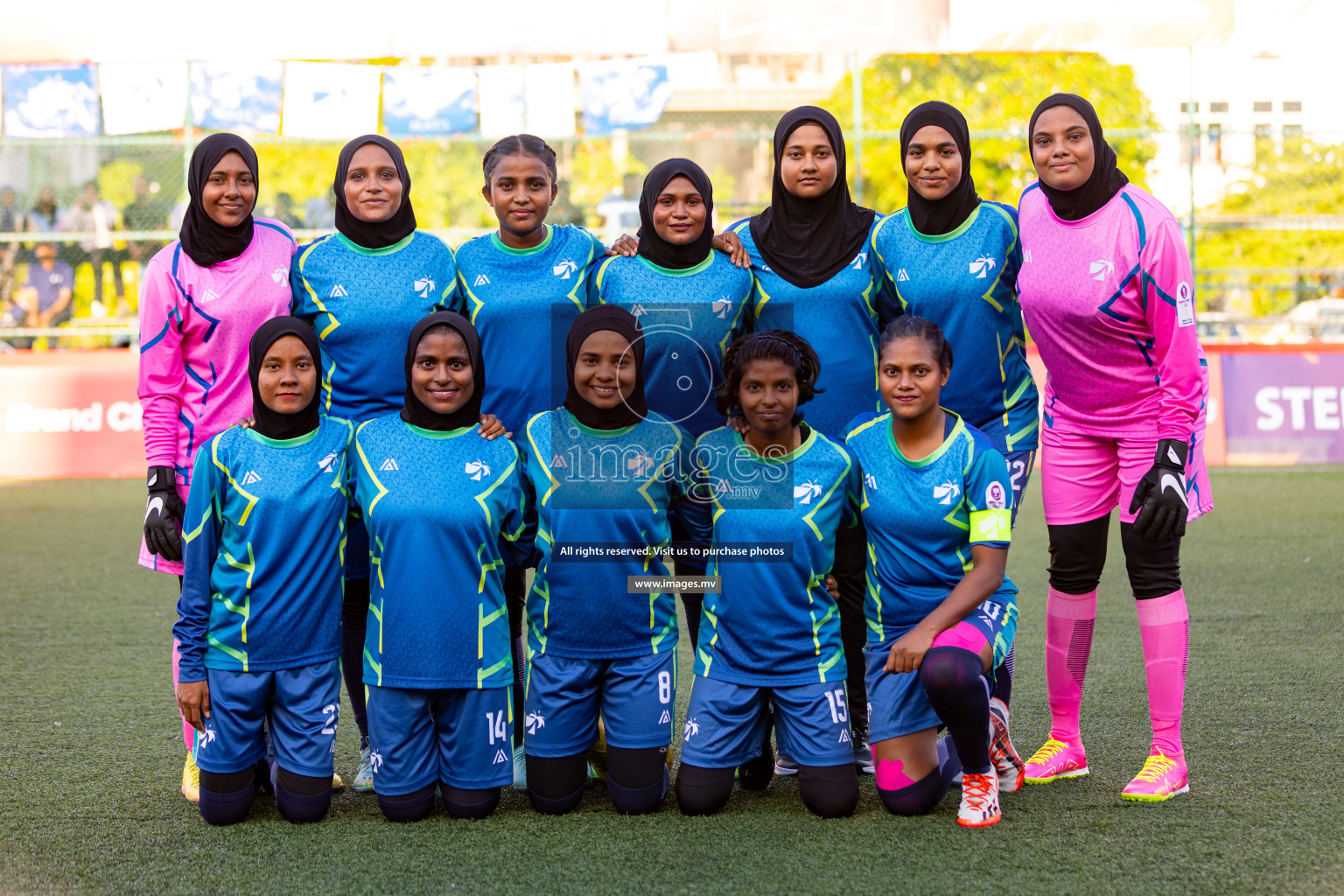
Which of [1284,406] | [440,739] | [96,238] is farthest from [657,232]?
[96,238]

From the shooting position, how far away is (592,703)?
3764 mm

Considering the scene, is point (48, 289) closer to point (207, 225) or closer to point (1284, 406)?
point (207, 225)

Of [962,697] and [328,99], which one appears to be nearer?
[962,697]

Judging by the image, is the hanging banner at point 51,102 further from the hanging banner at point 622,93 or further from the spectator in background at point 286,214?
the hanging banner at point 622,93

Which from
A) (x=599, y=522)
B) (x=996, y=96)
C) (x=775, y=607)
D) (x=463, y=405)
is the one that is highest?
(x=996, y=96)

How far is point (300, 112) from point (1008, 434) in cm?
1018

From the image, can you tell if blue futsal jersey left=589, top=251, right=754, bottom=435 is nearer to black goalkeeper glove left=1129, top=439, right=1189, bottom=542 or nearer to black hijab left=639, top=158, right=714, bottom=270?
black hijab left=639, top=158, right=714, bottom=270

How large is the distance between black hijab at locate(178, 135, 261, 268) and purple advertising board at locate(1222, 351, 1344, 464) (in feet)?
31.0

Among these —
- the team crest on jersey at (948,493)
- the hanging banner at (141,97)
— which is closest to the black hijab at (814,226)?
the team crest on jersey at (948,493)

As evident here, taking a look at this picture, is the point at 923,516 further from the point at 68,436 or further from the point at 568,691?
the point at 68,436

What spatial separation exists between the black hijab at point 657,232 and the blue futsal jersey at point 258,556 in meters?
1.21

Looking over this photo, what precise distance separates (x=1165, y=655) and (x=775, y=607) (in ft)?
4.04

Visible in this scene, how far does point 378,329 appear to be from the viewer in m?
3.88

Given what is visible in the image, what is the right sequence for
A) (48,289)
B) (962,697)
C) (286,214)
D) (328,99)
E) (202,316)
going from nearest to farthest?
(962,697), (202,316), (328,99), (48,289), (286,214)
